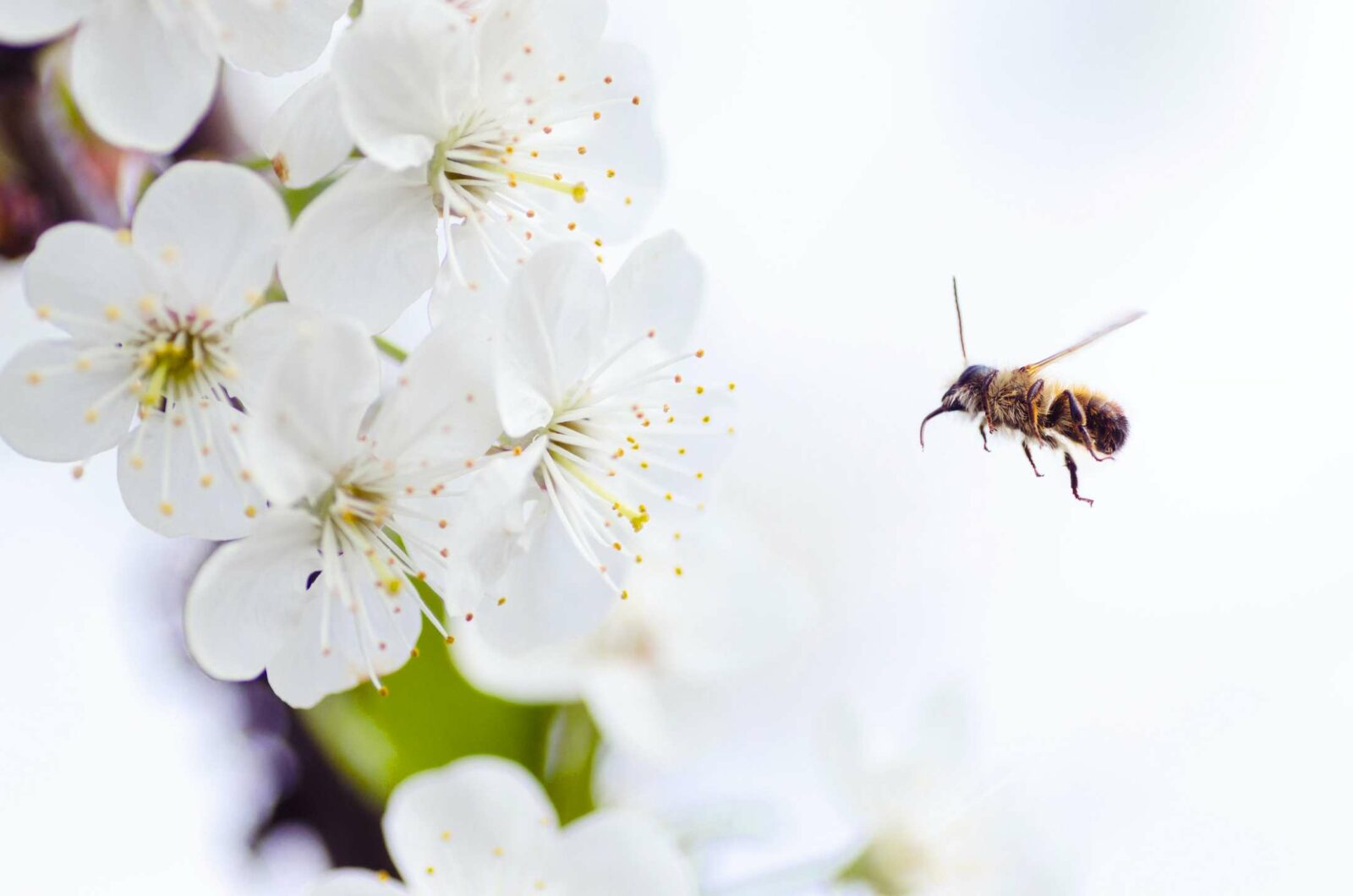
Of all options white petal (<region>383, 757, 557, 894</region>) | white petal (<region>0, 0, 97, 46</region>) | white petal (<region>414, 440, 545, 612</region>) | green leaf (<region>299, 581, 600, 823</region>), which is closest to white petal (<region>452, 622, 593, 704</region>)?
green leaf (<region>299, 581, 600, 823</region>)

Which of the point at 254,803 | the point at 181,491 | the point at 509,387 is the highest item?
the point at 509,387

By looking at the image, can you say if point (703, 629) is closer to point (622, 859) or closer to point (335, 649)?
point (622, 859)

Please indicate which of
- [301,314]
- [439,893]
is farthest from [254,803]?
[301,314]

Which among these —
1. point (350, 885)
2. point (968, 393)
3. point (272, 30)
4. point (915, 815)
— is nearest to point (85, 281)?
point (272, 30)

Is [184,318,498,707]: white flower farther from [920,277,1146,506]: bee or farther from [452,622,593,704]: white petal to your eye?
[920,277,1146,506]: bee

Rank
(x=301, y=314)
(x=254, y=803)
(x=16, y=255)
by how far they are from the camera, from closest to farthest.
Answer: (x=301, y=314) < (x=16, y=255) < (x=254, y=803)

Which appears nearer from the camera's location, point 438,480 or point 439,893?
point 438,480

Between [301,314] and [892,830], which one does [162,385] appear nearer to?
[301,314]
